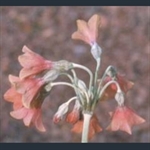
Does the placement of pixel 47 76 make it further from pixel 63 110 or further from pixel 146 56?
pixel 146 56

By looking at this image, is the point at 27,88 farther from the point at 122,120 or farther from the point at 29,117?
the point at 122,120

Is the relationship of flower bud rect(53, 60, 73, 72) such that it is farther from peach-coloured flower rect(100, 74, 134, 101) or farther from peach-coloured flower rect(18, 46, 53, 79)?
peach-coloured flower rect(100, 74, 134, 101)

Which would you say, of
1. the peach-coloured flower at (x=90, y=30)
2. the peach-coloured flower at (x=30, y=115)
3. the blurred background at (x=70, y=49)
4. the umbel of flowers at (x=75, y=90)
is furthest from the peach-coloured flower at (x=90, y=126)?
the blurred background at (x=70, y=49)

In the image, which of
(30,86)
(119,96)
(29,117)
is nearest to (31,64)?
(30,86)

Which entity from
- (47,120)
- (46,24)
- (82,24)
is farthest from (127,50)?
(82,24)

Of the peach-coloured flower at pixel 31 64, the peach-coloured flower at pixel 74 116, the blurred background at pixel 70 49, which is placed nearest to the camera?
the peach-coloured flower at pixel 31 64

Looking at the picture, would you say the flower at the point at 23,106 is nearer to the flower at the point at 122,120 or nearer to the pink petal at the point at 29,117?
the pink petal at the point at 29,117

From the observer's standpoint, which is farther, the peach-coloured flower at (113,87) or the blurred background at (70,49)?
the blurred background at (70,49)
